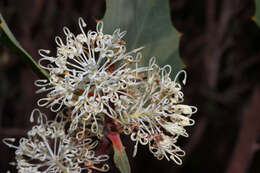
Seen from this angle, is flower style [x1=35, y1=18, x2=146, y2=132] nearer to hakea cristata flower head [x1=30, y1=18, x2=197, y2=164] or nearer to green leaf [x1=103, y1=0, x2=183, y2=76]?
hakea cristata flower head [x1=30, y1=18, x2=197, y2=164]

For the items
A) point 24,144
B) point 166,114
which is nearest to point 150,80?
point 166,114

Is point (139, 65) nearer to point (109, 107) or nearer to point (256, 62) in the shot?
point (109, 107)

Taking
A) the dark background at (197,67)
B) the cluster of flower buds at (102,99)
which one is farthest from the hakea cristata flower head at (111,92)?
the dark background at (197,67)

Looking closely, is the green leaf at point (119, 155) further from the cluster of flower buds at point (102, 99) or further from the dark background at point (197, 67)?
the dark background at point (197, 67)

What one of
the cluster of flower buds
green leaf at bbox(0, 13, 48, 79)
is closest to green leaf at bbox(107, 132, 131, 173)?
the cluster of flower buds

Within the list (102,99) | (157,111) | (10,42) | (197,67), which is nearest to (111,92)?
(102,99)
